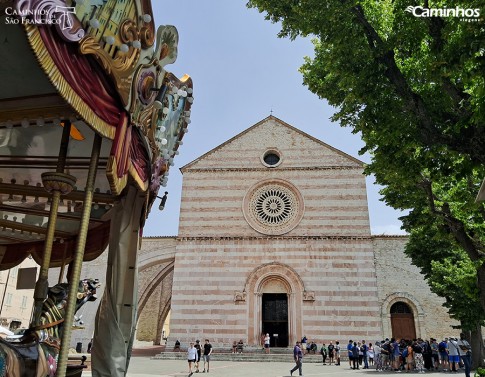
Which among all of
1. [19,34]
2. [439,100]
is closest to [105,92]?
[19,34]

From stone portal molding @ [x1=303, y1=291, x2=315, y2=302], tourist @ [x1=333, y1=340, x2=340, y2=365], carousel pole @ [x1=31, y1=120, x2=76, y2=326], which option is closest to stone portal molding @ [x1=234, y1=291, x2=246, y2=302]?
stone portal molding @ [x1=303, y1=291, x2=315, y2=302]

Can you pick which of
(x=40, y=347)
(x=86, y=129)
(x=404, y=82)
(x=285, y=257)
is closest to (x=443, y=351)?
(x=285, y=257)

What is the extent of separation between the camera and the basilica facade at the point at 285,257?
18188mm

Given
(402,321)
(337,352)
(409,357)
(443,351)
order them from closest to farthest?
1. (409,357)
2. (443,351)
3. (337,352)
4. (402,321)

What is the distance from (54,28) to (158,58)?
5.79ft

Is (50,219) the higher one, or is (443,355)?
(50,219)

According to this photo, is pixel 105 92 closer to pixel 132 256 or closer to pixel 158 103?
pixel 158 103

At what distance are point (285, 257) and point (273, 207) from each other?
2740 mm

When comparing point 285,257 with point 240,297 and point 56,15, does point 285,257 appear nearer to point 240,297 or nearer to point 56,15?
point 240,297

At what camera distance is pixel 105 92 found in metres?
4.20

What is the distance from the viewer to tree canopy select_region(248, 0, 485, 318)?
5938 millimetres

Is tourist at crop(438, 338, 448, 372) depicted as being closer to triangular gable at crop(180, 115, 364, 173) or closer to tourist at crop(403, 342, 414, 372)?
tourist at crop(403, 342, 414, 372)

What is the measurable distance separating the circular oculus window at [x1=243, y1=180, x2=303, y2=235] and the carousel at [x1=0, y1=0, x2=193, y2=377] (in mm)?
13085

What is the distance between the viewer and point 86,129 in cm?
570
